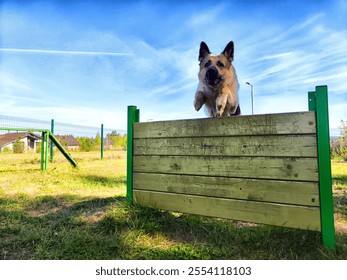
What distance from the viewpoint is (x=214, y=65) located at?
2.88 meters

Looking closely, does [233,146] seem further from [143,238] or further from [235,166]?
[143,238]

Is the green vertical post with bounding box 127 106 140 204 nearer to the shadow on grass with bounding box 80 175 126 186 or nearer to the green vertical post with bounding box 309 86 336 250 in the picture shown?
the green vertical post with bounding box 309 86 336 250

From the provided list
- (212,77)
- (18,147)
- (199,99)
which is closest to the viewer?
(212,77)

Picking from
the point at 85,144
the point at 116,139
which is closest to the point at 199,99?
the point at 85,144

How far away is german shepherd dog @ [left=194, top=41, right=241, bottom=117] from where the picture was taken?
9.44 ft

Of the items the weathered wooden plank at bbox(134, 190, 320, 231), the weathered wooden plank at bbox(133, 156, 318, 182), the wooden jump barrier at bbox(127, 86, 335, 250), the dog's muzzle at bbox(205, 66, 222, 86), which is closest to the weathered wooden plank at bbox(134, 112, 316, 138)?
the wooden jump barrier at bbox(127, 86, 335, 250)

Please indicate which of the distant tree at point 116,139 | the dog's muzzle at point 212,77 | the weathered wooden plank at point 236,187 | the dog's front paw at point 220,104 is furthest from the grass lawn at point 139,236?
the distant tree at point 116,139

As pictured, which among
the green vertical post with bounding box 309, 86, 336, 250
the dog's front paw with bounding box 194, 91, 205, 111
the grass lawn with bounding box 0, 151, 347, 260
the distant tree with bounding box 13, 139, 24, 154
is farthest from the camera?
the distant tree with bounding box 13, 139, 24, 154

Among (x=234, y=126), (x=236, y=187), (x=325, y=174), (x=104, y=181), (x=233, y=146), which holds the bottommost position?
(x=104, y=181)

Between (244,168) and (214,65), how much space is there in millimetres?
1223

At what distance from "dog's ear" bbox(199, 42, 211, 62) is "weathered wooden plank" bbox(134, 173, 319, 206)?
4.72 feet

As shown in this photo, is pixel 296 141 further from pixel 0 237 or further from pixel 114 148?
pixel 114 148

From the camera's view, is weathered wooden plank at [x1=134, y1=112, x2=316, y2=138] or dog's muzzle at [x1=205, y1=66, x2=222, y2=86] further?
dog's muzzle at [x1=205, y1=66, x2=222, y2=86]
